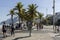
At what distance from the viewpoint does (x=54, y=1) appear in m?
55.8

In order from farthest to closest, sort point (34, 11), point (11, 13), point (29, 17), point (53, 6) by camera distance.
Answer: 1. point (11, 13)
2. point (53, 6)
3. point (34, 11)
4. point (29, 17)

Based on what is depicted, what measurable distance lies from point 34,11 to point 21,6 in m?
31.1

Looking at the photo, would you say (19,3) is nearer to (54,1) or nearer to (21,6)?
(21,6)

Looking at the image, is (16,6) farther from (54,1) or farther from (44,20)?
(44,20)

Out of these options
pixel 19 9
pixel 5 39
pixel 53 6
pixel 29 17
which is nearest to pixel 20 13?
pixel 19 9

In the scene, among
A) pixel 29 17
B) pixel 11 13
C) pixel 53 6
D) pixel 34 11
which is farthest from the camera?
pixel 11 13

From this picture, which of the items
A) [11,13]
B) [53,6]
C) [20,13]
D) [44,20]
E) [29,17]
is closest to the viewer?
[29,17]

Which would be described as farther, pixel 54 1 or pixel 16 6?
pixel 16 6

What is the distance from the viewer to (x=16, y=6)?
7125cm

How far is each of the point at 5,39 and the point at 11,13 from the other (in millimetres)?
68976

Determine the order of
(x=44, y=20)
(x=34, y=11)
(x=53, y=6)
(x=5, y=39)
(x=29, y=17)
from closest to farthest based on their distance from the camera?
(x=5, y=39) → (x=29, y=17) → (x=34, y=11) → (x=53, y=6) → (x=44, y=20)

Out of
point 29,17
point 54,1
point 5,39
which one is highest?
point 54,1

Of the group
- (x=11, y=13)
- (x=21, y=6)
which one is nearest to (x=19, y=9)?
(x=21, y=6)

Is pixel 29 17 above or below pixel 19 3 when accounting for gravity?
below
